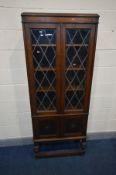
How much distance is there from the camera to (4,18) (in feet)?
5.76

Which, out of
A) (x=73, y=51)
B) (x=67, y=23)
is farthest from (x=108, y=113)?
(x=67, y=23)

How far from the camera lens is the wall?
1.76 meters

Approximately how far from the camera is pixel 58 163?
7.04 ft

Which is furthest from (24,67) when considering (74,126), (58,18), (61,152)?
(61,152)

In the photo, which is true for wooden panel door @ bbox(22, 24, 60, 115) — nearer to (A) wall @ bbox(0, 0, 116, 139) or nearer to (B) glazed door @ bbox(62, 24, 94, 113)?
(B) glazed door @ bbox(62, 24, 94, 113)

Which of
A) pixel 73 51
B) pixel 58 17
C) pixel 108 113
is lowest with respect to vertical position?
pixel 108 113

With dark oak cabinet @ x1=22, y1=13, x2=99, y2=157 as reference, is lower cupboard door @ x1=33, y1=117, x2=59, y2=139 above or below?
below

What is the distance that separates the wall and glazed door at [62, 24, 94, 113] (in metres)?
0.35

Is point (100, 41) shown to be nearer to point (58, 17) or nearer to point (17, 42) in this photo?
point (58, 17)

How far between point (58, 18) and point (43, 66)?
49 cm

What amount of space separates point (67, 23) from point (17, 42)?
635 millimetres

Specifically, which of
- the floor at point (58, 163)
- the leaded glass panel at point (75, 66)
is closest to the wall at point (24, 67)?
the floor at point (58, 163)

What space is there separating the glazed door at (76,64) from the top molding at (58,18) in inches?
1.8

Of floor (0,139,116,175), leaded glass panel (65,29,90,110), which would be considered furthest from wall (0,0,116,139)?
leaded glass panel (65,29,90,110)
